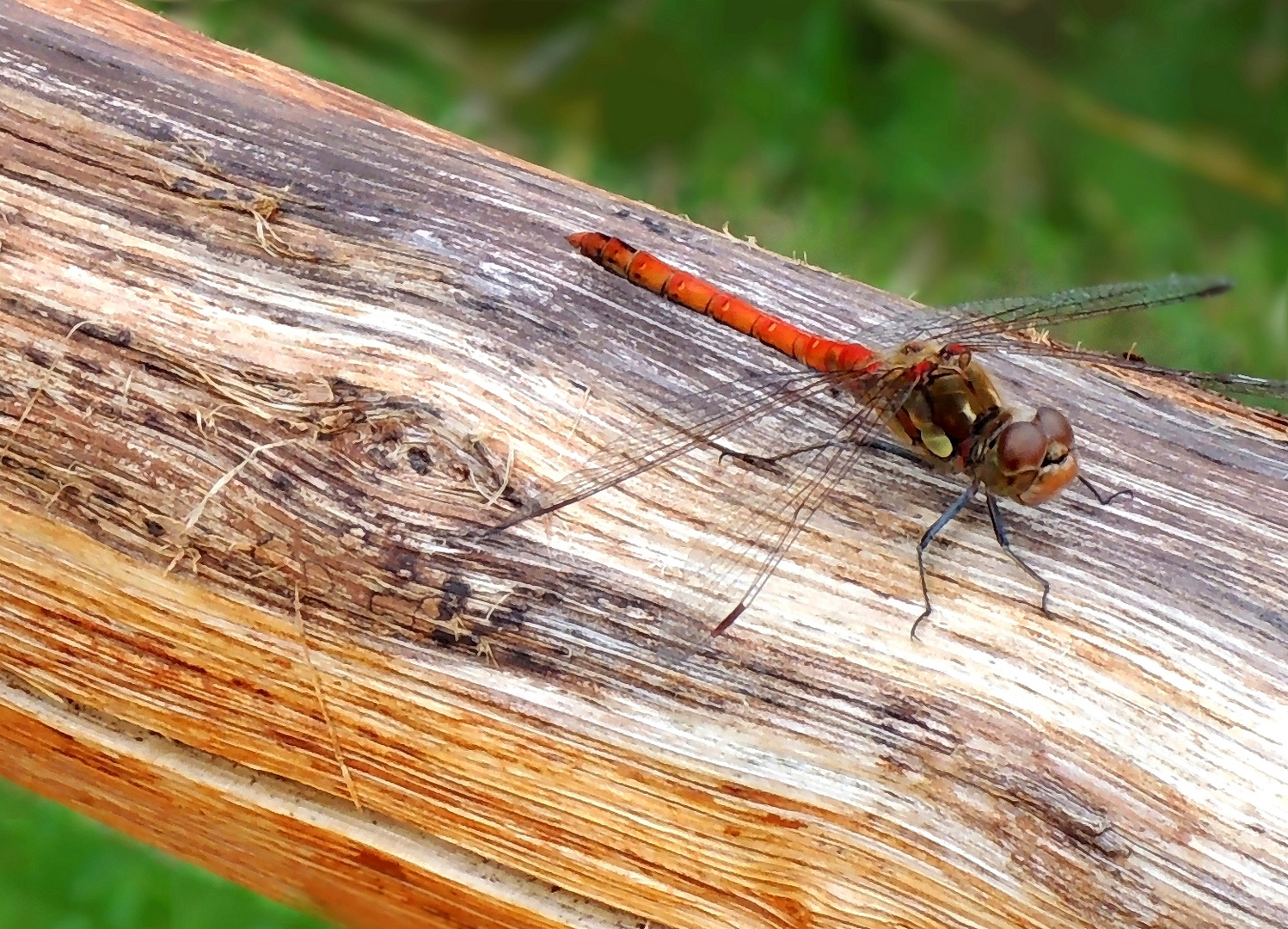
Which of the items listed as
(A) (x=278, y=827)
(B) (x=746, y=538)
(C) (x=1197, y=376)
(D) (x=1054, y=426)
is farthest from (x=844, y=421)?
(A) (x=278, y=827)

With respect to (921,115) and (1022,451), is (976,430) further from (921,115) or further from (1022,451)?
(921,115)

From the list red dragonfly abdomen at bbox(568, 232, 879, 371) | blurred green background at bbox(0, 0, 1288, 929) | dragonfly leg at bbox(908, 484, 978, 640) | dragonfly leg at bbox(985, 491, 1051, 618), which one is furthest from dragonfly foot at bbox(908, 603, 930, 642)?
A: blurred green background at bbox(0, 0, 1288, 929)

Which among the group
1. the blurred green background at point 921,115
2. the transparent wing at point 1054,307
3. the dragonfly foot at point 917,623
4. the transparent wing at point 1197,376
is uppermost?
the blurred green background at point 921,115

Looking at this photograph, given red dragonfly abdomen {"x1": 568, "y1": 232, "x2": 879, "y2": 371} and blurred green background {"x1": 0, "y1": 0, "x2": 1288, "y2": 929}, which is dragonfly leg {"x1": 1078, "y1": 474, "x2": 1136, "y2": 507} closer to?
red dragonfly abdomen {"x1": 568, "y1": 232, "x2": 879, "y2": 371}

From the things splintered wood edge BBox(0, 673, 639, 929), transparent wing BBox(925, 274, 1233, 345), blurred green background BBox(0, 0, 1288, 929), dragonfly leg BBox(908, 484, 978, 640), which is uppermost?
blurred green background BBox(0, 0, 1288, 929)

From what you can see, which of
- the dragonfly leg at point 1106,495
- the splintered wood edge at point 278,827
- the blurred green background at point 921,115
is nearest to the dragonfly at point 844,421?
the dragonfly leg at point 1106,495

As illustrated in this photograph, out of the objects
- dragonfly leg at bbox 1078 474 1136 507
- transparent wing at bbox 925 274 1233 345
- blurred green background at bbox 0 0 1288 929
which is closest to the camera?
dragonfly leg at bbox 1078 474 1136 507

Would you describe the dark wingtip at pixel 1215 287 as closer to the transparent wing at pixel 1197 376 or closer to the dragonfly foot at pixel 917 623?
the transparent wing at pixel 1197 376
